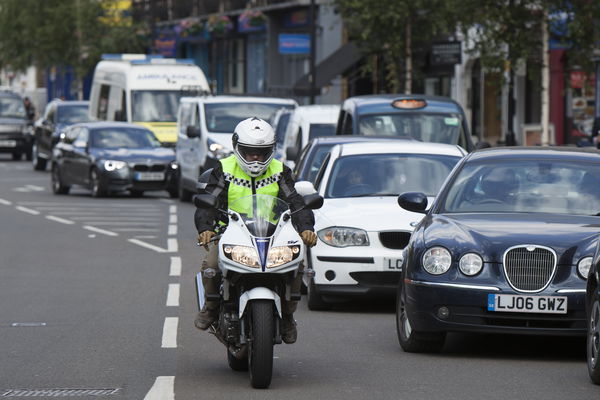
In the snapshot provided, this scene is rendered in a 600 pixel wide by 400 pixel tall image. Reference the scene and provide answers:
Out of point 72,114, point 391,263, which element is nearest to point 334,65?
point 72,114

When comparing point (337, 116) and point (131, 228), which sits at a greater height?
point (337, 116)

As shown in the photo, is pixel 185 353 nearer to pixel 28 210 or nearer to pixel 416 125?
pixel 416 125

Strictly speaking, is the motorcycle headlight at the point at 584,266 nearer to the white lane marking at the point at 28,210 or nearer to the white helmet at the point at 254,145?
the white helmet at the point at 254,145

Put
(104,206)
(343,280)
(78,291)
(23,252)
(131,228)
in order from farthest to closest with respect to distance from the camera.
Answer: (104,206)
(131,228)
(23,252)
(78,291)
(343,280)

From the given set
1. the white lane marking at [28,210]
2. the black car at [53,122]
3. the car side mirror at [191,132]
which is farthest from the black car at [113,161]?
the black car at [53,122]

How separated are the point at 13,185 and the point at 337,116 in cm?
1493

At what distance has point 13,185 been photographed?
39.8 m

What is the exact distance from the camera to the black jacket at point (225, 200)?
10094 mm

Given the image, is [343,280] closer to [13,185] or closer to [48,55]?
[13,185]

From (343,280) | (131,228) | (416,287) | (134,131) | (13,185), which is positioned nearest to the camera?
(416,287)

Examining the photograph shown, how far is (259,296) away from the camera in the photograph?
9539 mm

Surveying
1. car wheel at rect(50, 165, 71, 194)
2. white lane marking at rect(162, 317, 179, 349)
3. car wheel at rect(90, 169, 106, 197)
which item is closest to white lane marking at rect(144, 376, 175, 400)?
white lane marking at rect(162, 317, 179, 349)

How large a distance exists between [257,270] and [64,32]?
68761mm

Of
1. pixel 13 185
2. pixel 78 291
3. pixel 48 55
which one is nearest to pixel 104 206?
pixel 13 185
